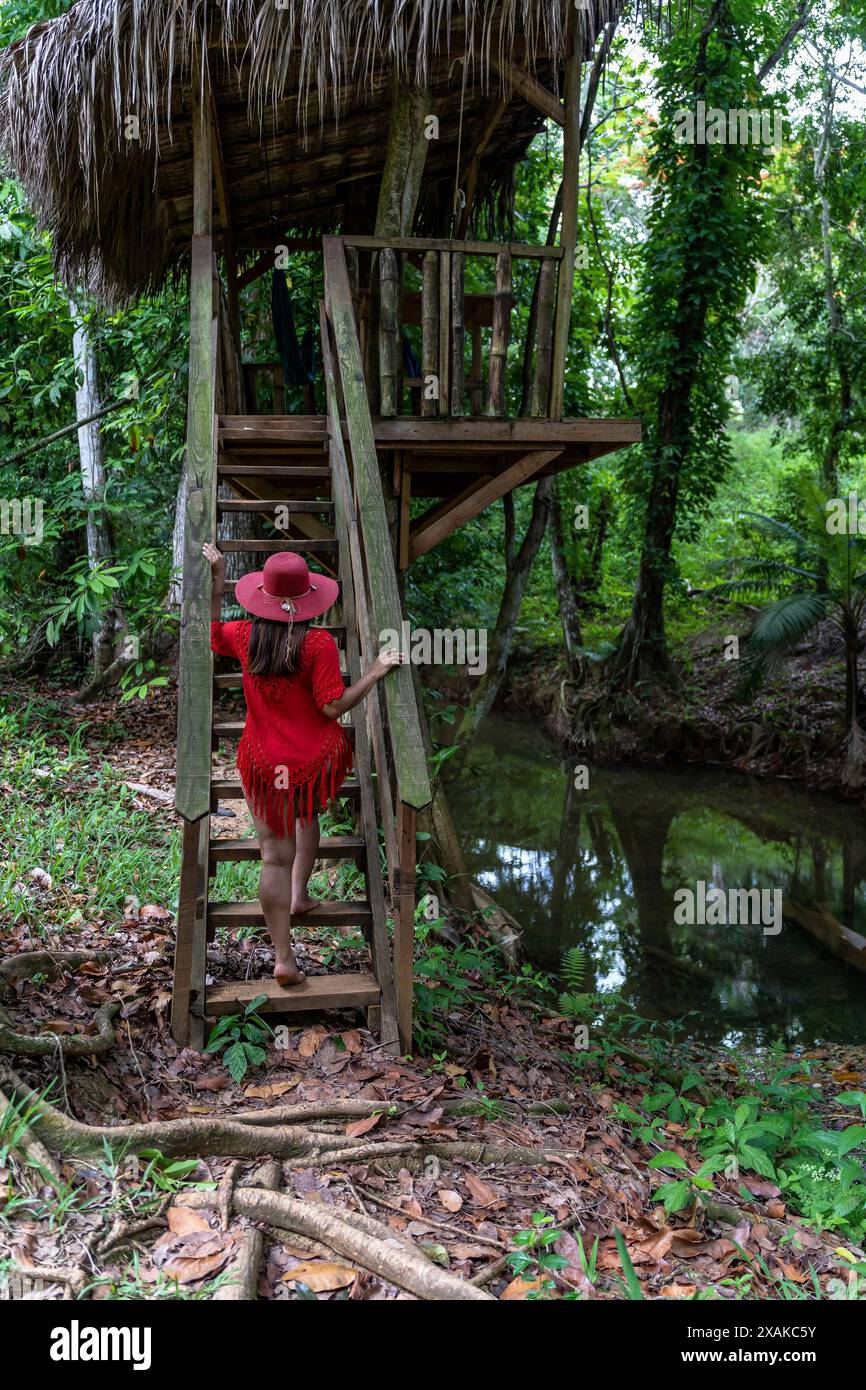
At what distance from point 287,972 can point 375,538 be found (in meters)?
1.74

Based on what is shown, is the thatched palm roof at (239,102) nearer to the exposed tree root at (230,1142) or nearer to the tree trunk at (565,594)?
the tree trunk at (565,594)

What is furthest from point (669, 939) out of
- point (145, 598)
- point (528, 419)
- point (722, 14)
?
point (722, 14)

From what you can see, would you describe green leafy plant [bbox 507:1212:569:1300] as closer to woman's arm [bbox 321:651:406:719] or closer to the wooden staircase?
the wooden staircase

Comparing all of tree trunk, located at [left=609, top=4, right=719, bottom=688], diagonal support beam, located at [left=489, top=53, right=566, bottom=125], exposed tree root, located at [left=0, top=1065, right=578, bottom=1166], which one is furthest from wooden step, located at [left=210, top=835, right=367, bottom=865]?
tree trunk, located at [left=609, top=4, right=719, bottom=688]

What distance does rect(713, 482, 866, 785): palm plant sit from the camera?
11.5 meters

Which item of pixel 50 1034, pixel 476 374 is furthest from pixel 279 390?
pixel 50 1034

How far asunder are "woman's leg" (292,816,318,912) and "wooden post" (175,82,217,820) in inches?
25.8

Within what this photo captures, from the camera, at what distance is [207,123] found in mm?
6180

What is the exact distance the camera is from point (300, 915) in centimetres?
410

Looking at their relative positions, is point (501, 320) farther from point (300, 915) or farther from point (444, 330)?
point (300, 915)

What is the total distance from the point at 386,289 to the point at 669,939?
539cm

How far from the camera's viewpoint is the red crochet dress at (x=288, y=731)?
3.79m

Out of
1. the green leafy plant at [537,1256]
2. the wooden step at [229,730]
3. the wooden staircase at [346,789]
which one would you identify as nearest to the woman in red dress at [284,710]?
the wooden staircase at [346,789]
